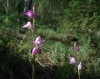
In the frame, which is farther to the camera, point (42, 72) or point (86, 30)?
point (86, 30)

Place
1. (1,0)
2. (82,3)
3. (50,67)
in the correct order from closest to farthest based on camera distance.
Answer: (50,67)
(82,3)
(1,0)

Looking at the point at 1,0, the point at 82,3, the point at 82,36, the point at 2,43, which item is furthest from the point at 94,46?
the point at 1,0

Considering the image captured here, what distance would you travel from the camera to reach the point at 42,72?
10.4 ft

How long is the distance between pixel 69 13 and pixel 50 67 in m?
3.39

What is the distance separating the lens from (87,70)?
3.47 m

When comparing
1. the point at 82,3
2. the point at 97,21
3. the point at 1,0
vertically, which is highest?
the point at 82,3

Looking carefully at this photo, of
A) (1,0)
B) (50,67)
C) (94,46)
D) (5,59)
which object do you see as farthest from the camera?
(1,0)

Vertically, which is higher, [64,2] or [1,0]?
[64,2]

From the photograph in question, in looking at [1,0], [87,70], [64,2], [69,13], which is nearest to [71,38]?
[64,2]

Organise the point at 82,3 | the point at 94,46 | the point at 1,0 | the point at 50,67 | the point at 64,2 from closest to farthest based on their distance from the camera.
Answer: the point at 50,67, the point at 94,46, the point at 82,3, the point at 64,2, the point at 1,0

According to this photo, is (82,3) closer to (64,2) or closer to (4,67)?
(64,2)

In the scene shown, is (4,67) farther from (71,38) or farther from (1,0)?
(1,0)

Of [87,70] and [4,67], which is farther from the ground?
[4,67]

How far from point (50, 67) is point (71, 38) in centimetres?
520
